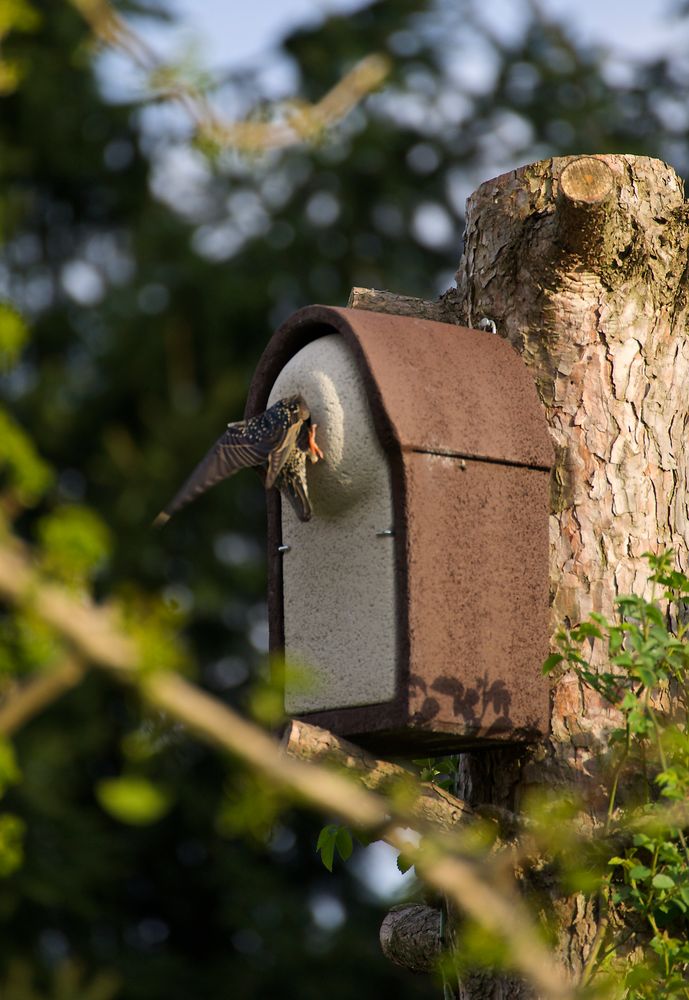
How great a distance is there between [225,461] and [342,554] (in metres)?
0.30

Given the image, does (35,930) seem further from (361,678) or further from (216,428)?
(361,678)

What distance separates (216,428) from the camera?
980 centimetres

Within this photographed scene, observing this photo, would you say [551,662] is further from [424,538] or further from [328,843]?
[328,843]

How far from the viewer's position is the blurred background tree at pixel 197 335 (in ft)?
31.9

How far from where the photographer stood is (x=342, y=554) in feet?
10.3

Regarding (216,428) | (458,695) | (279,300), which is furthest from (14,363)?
(279,300)

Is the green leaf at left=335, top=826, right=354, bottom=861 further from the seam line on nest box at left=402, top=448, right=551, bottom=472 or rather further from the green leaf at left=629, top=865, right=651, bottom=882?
the seam line on nest box at left=402, top=448, right=551, bottom=472

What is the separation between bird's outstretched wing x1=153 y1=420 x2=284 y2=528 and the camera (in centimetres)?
313

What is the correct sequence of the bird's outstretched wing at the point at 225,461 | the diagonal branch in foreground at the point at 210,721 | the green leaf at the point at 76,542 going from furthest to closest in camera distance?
the bird's outstretched wing at the point at 225,461 → the green leaf at the point at 76,542 → the diagonal branch in foreground at the point at 210,721

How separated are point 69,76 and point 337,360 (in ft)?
28.2

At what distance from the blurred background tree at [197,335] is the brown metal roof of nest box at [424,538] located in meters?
6.01

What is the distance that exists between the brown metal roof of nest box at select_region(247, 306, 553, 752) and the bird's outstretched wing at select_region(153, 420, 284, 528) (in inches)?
4.6

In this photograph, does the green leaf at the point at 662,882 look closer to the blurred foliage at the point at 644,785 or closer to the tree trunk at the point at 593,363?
the blurred foliage at the point at 644,785

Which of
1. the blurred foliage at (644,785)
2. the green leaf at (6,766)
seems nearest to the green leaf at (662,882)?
the blurred foliage at (644,785)
